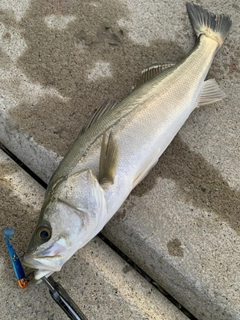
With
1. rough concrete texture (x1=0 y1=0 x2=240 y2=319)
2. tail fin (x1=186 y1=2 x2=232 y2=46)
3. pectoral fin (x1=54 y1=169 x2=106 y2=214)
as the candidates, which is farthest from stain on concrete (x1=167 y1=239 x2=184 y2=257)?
tail fin (x1=186 y1=2 x2=232 y2=46)

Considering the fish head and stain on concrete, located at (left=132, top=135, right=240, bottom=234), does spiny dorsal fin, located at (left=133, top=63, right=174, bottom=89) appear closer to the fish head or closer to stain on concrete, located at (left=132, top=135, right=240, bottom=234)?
stain on concrete, located at (left=132, top=135, right=240, bottom=234)

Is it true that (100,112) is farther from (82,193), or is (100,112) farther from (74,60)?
(74,60)

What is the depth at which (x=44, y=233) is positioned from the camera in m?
1.65

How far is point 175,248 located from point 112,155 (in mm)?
705

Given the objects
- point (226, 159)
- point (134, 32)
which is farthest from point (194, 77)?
point (134, 32)

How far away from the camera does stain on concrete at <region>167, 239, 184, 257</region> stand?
2055 mm

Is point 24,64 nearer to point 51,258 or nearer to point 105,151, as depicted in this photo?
point 105,151

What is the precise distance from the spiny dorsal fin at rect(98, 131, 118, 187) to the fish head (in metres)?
0.05

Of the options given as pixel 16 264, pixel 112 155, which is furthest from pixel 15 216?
pixel 112 155

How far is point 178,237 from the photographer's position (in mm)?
2098

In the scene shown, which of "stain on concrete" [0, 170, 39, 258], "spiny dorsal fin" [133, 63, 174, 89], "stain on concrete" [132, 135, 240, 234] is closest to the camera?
"stain on concrete" [0, 170, 39, 258]

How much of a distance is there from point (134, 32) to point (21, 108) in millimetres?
1118

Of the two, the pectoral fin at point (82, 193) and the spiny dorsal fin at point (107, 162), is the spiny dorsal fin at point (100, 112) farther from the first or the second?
the pectoral fin at point (82, 193)

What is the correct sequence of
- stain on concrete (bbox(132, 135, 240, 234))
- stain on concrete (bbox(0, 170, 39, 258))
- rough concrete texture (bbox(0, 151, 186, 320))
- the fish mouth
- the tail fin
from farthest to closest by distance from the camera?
the tail fin, stain on concrete (bbox(132, 135, 240, 234)), stain on concrete (bbox(0, 170, 39, 258)), rough concrete texture (bbox(0, 151, 186, 320)), the fish mouth
